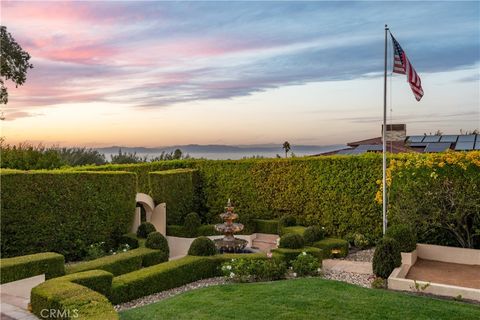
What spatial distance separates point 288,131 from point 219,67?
593 cm

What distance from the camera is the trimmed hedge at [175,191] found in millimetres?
19484

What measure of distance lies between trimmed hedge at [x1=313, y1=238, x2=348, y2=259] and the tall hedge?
8.09 metres

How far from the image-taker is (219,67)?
1625 centimetres

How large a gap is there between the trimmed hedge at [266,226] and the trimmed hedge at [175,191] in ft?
12.7

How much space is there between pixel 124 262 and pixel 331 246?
755cm

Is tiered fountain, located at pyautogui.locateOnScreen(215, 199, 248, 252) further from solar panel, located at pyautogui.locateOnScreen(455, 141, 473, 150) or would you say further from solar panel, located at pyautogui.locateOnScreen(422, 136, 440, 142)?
solar panel, located at pyautogui.locateOnScreen(422, 136, 440, 142)

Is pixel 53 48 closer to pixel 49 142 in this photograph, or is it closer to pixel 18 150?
pixel 18 150

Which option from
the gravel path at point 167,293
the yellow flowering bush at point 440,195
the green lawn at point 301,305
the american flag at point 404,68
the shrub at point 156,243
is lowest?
the gravel path at point 167,293

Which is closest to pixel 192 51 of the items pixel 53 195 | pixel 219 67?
pixel 219 67

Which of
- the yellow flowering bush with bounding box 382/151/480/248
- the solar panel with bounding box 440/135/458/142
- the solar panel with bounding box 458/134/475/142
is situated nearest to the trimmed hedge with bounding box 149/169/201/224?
the yellow flowering bush with bounding box 382/151/480/248

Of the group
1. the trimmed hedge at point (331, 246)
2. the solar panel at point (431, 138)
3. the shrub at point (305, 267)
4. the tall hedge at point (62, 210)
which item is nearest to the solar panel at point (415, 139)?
the solar panel at point (431, 138)

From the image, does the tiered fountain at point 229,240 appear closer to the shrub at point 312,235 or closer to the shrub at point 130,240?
the shrub at point 312,235

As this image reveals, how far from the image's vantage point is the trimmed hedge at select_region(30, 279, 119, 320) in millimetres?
7203

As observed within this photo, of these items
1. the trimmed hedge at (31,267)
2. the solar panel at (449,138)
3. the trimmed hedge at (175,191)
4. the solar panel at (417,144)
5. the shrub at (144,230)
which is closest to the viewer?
the trimmed hedge at (31,267)
